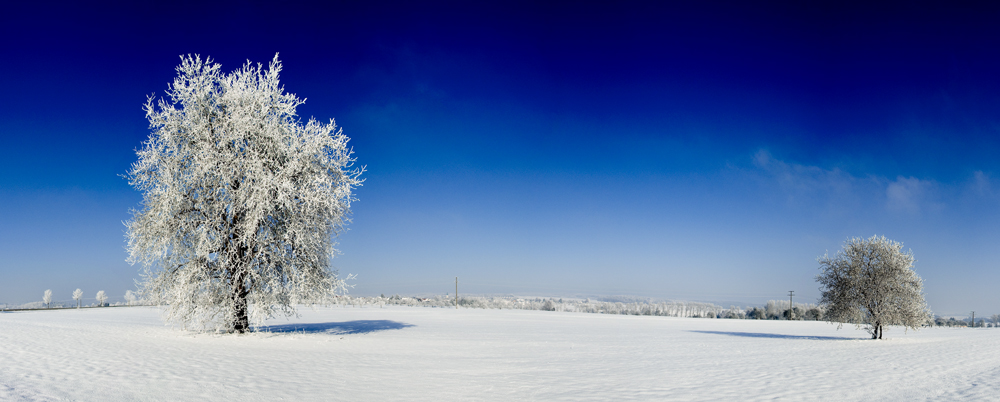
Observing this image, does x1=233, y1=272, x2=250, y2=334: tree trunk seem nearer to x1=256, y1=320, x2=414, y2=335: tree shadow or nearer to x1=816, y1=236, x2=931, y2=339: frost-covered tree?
x1=256, y1=320, x2=414, y2=335: tree shadow

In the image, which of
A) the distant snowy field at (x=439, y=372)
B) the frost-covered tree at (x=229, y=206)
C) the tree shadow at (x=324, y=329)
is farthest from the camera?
the tree shadow at (x=324, y=329)

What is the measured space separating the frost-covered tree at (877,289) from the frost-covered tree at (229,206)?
75.3 ft

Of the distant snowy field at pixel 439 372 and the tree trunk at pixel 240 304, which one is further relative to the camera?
the tree trunk at pixel 240 304

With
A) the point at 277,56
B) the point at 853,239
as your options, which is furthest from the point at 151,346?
the point at 853,239

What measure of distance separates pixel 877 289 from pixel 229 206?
27.6 m

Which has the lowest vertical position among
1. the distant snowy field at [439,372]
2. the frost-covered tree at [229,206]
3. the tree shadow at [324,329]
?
the tree shadow at [324,329]

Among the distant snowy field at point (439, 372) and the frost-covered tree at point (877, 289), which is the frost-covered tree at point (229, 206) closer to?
the distant snowy field at point (439, 372)

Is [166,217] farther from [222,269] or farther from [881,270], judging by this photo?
[881,270]

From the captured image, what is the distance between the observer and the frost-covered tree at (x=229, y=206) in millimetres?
17984

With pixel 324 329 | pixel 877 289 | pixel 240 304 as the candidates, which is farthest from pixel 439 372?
pixel 877 289

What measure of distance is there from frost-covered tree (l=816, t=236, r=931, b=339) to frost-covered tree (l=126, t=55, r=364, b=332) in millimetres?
22943

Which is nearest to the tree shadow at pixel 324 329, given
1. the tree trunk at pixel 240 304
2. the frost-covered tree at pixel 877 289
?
the tree trunk at pixel 240 304

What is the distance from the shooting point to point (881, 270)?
2453cm

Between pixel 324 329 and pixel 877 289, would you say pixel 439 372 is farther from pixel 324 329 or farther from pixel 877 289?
pixel 877 289
